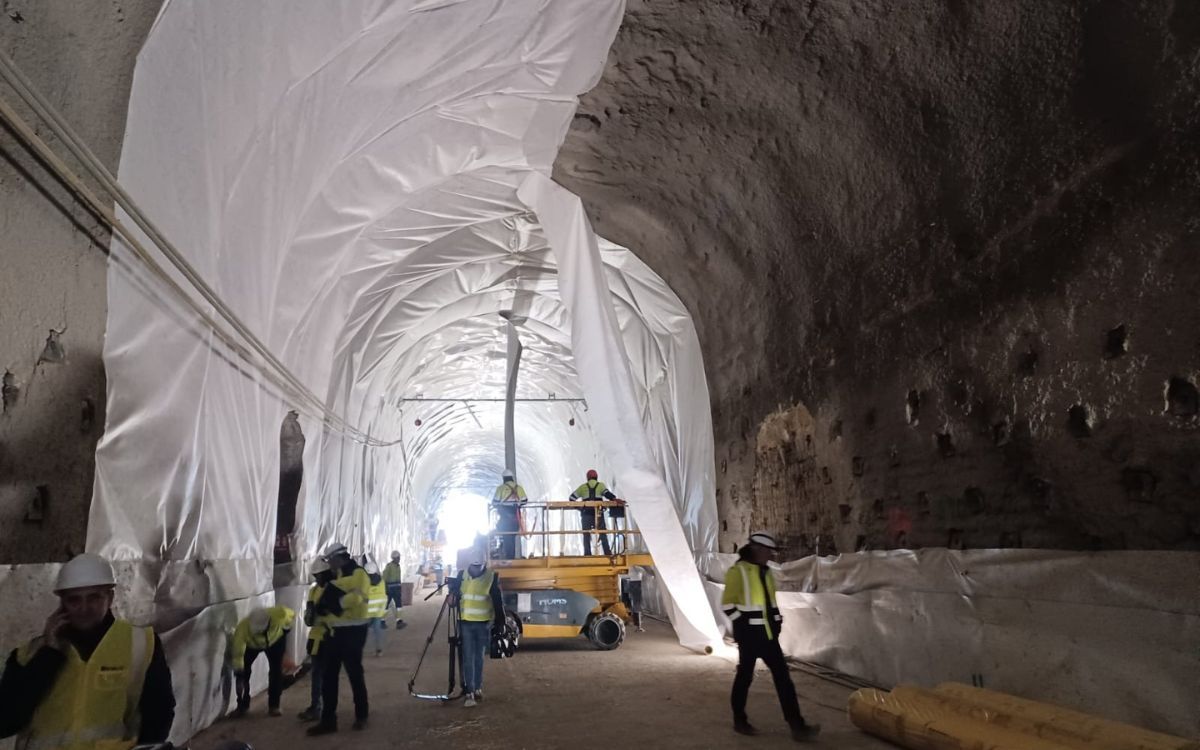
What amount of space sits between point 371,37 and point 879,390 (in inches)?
220

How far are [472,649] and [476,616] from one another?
0.38 meters

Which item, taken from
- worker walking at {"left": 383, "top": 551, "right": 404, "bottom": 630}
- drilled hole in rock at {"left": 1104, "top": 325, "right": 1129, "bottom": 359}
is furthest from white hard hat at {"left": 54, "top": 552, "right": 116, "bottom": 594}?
worker walking at {"left": 383, "top": 551, "right": 404, "bottom": 630}

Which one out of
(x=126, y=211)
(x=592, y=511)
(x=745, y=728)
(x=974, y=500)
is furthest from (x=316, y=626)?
(x=592, y=511)

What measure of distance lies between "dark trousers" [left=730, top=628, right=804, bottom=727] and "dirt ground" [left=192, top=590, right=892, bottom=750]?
202 millimetres

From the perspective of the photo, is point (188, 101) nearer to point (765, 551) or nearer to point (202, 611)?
point (202, 611)

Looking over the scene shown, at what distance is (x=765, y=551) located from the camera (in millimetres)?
6566

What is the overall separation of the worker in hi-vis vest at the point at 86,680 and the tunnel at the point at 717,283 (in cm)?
98

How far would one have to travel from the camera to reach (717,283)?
11625 mm

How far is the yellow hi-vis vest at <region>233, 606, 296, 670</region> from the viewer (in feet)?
24.0

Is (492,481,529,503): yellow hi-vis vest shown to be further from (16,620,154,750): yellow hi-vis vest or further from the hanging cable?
(16,620,154,750): yellow hi-vis vest

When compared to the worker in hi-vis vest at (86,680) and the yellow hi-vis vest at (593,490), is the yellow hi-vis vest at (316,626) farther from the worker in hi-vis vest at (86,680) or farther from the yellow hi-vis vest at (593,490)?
the yellow hi-vis vest at (593,490)

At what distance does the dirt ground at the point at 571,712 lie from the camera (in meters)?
6.37

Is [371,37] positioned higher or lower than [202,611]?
higher

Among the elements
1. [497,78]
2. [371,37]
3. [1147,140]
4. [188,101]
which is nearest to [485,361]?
[497,78]
